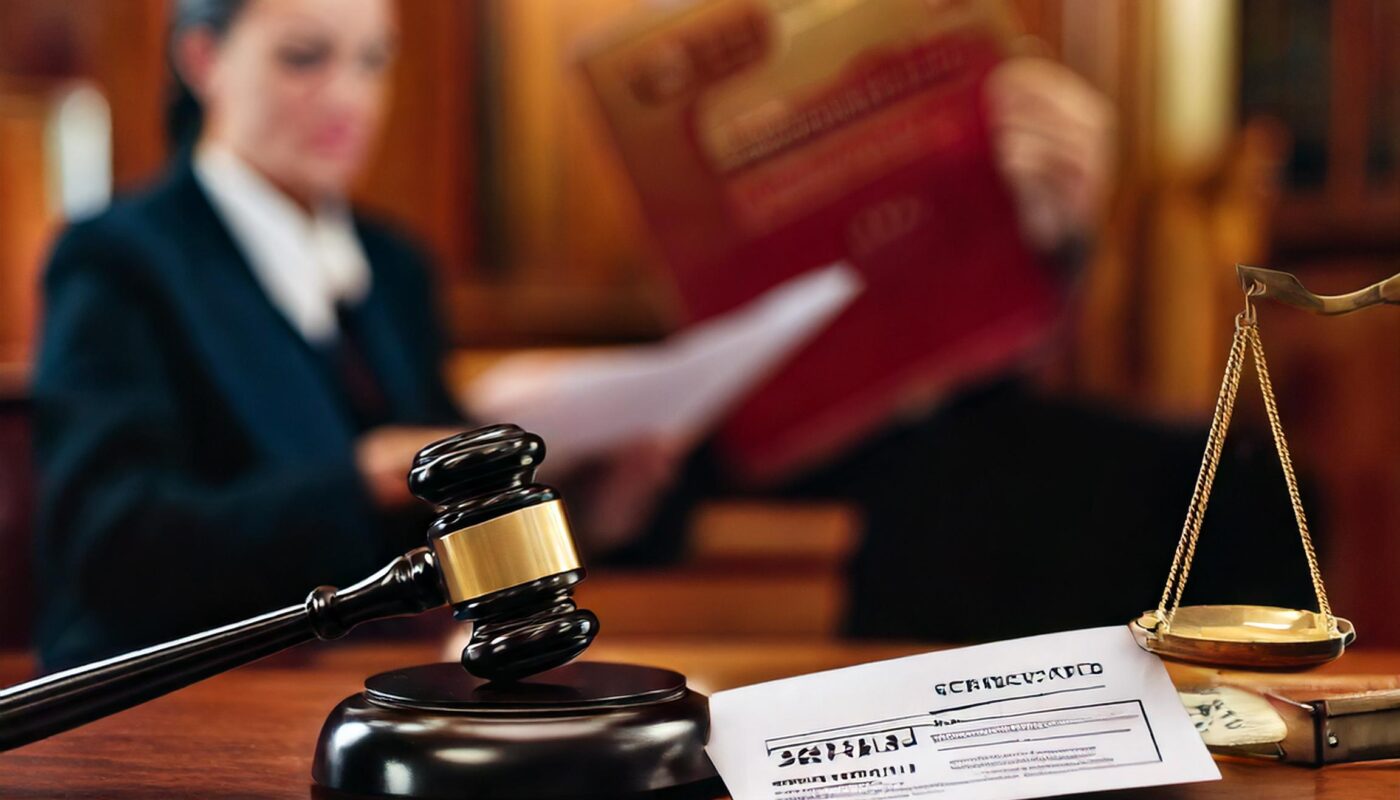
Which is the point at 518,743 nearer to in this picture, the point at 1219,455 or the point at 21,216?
the point at 1219,455

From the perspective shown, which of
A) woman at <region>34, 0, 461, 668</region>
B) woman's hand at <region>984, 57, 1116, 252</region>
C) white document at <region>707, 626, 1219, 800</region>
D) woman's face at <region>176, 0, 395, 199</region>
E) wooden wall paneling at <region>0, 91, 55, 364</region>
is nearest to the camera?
white document at <region>707, 626, 1219, 800</region>

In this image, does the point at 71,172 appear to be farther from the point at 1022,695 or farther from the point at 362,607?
the point at 1022,695

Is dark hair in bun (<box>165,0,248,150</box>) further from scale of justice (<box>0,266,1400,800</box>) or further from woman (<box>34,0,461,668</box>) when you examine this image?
scale of justice (<box>0,266,1400,800</box>)

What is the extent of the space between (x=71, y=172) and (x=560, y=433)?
3.63ft

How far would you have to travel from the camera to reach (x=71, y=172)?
7.22 ft

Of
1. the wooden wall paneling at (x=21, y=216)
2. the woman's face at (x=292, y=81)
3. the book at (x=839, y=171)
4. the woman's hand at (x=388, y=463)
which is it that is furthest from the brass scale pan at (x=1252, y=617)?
the wooden wall paneling at (x=21, y=216)

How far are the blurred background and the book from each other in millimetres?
233

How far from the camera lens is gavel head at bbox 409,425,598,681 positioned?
1.63 feet

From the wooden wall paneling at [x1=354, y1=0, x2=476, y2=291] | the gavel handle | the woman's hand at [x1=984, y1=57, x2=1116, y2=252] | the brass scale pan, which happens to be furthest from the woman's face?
the brass scale pan

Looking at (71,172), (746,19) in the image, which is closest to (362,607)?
(746,19)

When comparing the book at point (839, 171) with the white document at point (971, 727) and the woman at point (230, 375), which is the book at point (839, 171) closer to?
the woman at point (230, 375)

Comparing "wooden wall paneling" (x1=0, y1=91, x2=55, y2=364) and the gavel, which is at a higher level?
"wooden wall paneling" (x1=0, y1=91, x2=55, y2=364)

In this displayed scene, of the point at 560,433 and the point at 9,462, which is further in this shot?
the point at 560,433

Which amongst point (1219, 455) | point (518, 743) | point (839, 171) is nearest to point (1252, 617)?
point (1219, 455)
